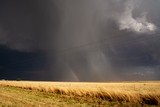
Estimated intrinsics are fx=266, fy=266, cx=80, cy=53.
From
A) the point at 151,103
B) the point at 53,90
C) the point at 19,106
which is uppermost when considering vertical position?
the point at 53,90

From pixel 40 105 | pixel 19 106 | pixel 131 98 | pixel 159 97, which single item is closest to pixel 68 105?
pixel 40 105

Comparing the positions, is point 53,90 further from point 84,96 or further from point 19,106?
point 19,106

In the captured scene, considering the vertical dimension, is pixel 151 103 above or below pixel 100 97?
below

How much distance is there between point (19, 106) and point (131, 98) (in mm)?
9604

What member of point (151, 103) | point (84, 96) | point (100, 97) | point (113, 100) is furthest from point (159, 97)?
point (84, 96)

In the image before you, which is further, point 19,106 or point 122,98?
point 122,98

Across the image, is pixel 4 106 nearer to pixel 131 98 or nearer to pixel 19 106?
pixel 19 106

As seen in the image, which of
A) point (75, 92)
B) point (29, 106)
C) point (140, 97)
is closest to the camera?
point (29, 106)

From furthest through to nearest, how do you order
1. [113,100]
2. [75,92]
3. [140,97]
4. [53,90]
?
[53,90], [75,92], [113,100], [140,97]

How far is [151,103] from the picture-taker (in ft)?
71.7

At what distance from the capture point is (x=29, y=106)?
845 inches

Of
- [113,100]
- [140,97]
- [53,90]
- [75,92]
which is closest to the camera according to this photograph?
[140,97]

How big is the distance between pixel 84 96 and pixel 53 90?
30.9 ft

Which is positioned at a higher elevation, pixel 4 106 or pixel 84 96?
pixel 84 96
